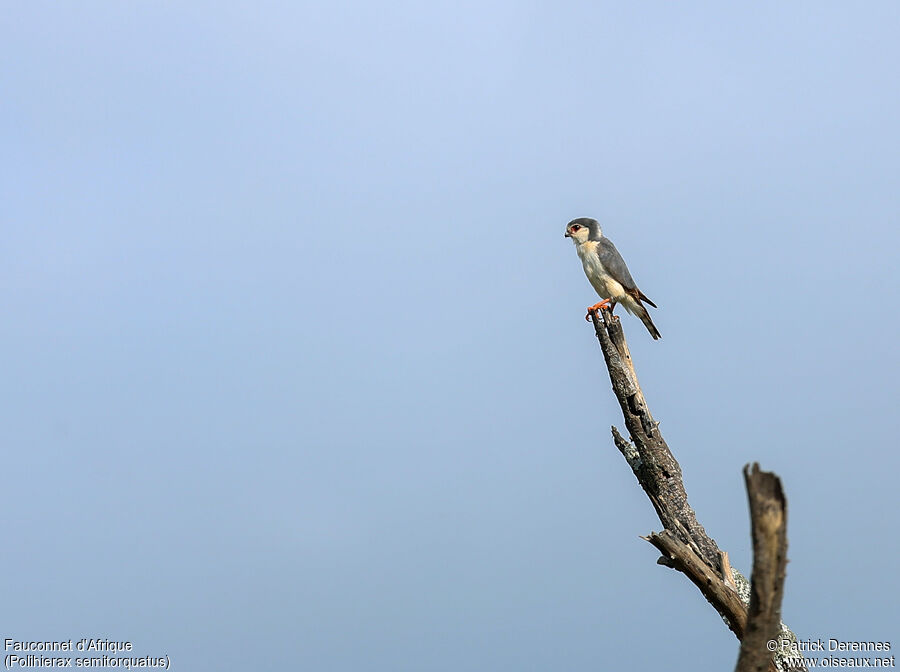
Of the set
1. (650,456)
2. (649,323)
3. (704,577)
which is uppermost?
(649,323)

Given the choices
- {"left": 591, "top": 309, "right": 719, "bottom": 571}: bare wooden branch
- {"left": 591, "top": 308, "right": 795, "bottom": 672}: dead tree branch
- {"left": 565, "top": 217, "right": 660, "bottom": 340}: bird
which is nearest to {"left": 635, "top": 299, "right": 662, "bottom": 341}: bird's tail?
{"left": 565, "top": 217, "right": 660, "bottom": 340}: bird

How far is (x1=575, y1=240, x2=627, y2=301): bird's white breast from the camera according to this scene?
11.4 m

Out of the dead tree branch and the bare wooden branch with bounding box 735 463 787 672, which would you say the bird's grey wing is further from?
the bare wooden branch with bounding box 735 463 787 672

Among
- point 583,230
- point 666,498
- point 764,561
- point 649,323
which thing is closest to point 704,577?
point 666,498

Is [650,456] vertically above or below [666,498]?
above

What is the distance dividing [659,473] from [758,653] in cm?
351

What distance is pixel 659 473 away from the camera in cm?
875

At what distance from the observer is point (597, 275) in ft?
37.6

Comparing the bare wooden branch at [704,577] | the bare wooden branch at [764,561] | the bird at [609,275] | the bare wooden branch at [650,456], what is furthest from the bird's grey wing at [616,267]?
the bare wooden branch at [764,561]

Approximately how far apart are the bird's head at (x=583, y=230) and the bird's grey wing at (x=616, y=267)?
0.42m

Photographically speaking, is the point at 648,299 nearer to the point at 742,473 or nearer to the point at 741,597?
the point at 741,597

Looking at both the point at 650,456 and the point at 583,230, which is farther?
the point at 583,230

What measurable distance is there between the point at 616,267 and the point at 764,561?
22.2 ft

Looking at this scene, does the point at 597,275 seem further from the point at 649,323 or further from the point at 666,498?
the point at 666,498
